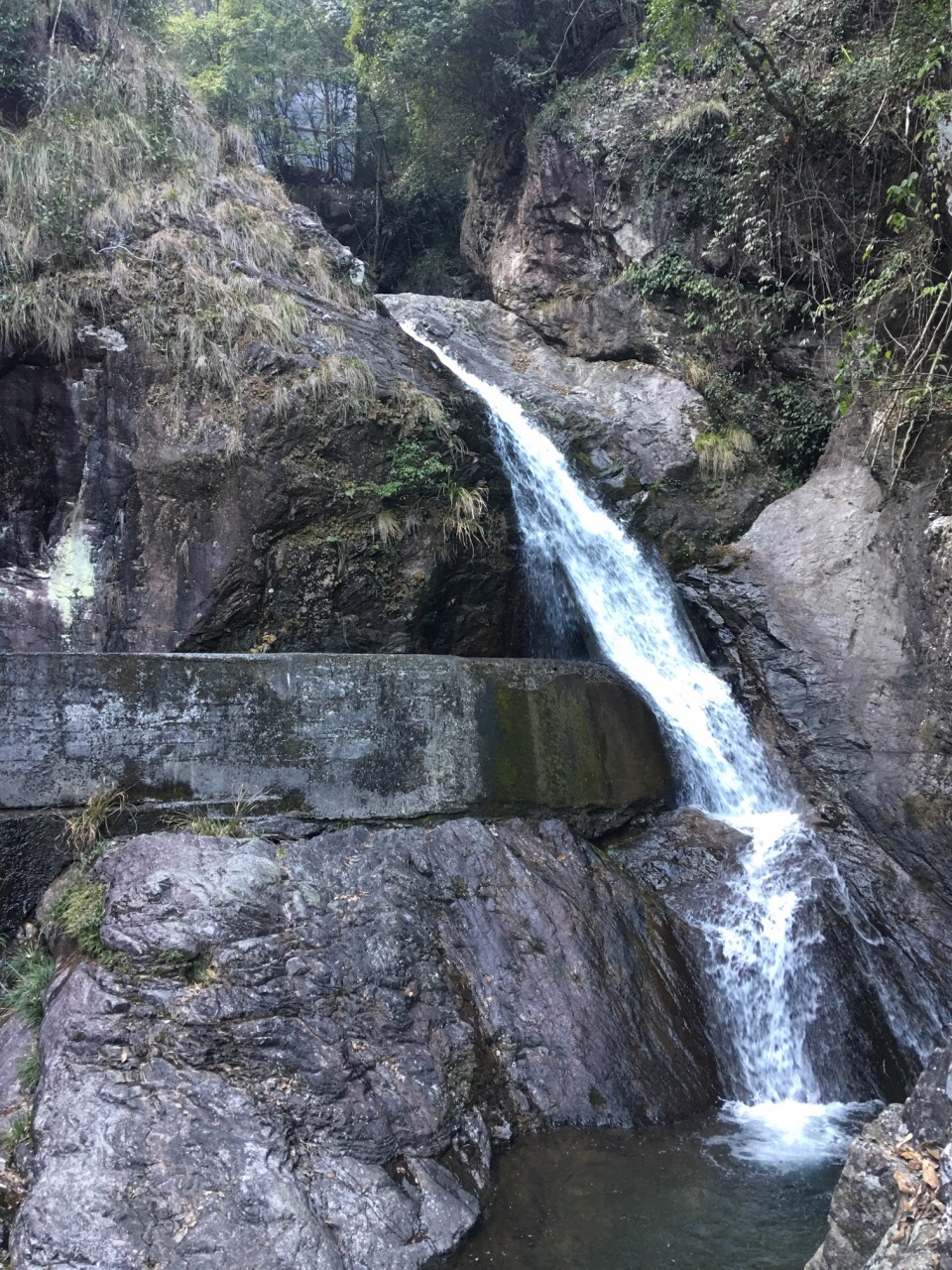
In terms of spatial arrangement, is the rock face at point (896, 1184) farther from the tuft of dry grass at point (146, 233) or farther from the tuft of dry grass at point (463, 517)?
the tuft of dry grass at point (146, 233)

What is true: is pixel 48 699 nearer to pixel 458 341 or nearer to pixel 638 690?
pixel 638 690

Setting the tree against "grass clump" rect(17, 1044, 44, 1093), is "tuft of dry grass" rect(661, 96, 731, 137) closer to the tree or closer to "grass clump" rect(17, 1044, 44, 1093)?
the tree

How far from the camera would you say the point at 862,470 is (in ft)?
28.2

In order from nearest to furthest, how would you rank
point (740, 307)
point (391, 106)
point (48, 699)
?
1. point (48, 699)
2. point (740, 307)
3. point (391, 106)

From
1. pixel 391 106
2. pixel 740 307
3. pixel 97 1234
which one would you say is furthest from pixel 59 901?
pixel 391 106

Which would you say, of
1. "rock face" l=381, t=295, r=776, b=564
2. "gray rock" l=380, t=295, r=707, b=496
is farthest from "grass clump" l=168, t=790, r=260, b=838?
"gray rock" l=380, t=295, r=707, b=496

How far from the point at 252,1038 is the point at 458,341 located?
11.1 m

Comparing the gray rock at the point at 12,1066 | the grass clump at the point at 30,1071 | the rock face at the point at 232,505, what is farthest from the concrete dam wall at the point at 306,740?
the rock face at the point at 232,505

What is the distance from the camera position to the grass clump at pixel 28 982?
184 inches

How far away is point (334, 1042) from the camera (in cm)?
463

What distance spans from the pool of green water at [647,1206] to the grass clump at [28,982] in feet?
8.14

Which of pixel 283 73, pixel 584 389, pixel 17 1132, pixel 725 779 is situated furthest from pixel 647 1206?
pixel 283 73

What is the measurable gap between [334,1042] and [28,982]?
1.69 metres

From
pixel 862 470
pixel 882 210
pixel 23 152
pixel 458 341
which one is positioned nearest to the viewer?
pixel 862 470
